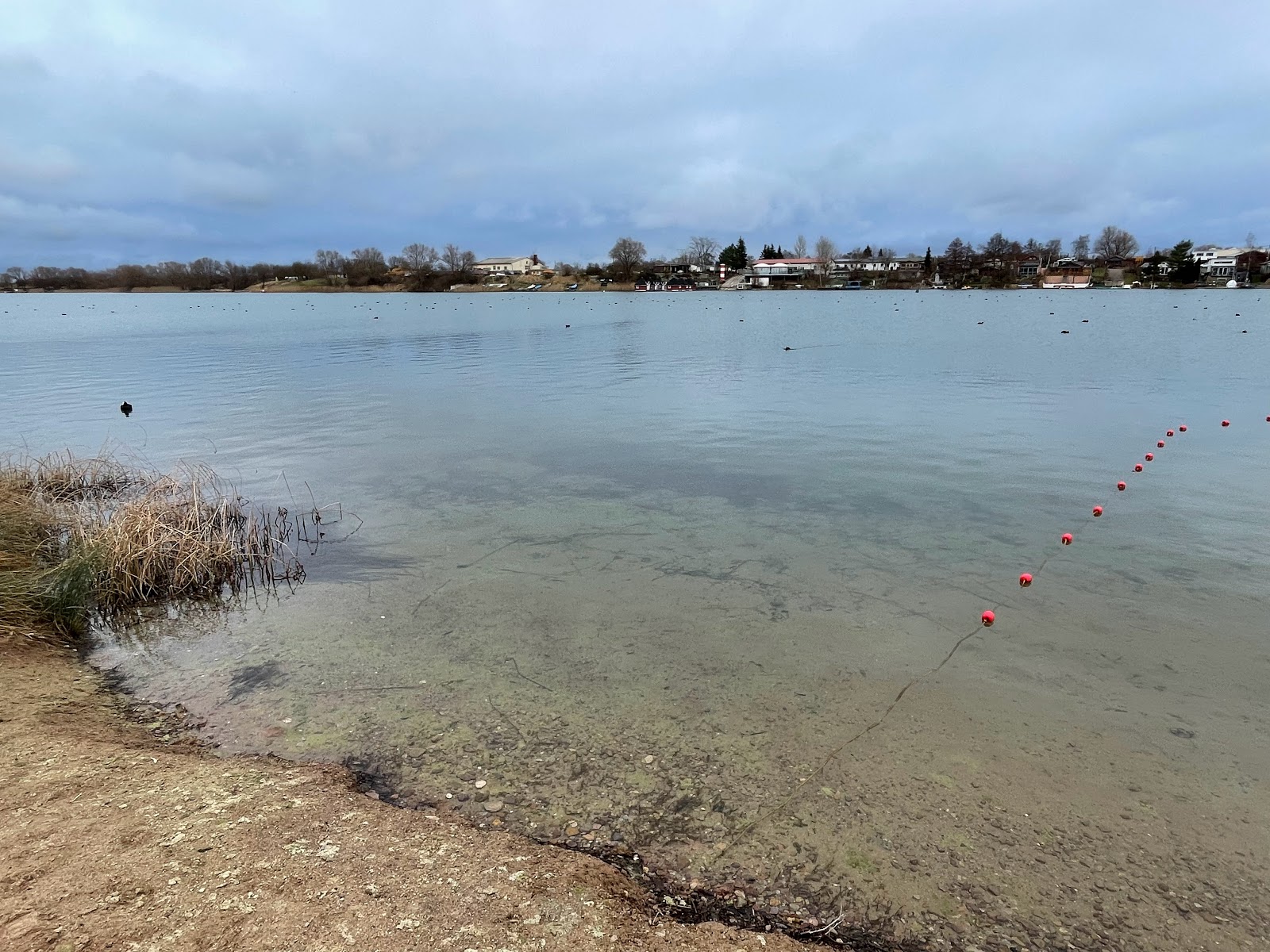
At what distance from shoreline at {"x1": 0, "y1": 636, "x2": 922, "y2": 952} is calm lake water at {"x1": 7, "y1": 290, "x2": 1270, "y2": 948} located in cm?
41

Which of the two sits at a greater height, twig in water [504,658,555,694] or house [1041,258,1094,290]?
house [1041,258,1094,290]

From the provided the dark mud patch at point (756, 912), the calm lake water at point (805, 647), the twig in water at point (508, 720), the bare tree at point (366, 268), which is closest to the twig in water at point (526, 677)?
the calm lake water at point (805, 647)

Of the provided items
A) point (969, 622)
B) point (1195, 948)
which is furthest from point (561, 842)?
point (969, 622)

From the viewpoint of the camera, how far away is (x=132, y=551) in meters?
8.87

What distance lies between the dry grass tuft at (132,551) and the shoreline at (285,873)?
3295 mm

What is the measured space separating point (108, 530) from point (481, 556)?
4.48m

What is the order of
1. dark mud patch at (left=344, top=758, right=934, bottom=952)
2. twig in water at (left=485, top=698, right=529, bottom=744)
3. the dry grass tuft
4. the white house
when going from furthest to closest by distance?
the white house
the dry grass tuft
twig in water at (left=485, top=698, right=529, bottom=744)
dark mud patch at (left=344, top=758, right=934, bottom=952)

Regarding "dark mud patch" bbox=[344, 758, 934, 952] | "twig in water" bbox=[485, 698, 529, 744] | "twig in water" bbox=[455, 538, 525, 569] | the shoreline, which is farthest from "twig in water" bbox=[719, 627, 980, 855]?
"twig in water" bbox=[455, 538, 525, 569]

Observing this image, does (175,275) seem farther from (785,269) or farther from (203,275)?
(785,269)

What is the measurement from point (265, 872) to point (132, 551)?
645 cm

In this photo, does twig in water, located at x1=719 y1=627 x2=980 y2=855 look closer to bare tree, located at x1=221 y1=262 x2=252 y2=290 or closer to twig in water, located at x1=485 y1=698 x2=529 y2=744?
twig in water, located at x1=485 y1=698 x2=529 y2=744

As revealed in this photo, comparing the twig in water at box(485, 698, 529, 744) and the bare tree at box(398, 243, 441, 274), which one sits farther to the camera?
the bare tree at box(398, 243, 441, 274)

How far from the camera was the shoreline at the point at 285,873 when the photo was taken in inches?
144

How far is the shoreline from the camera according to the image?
12.0 feet
